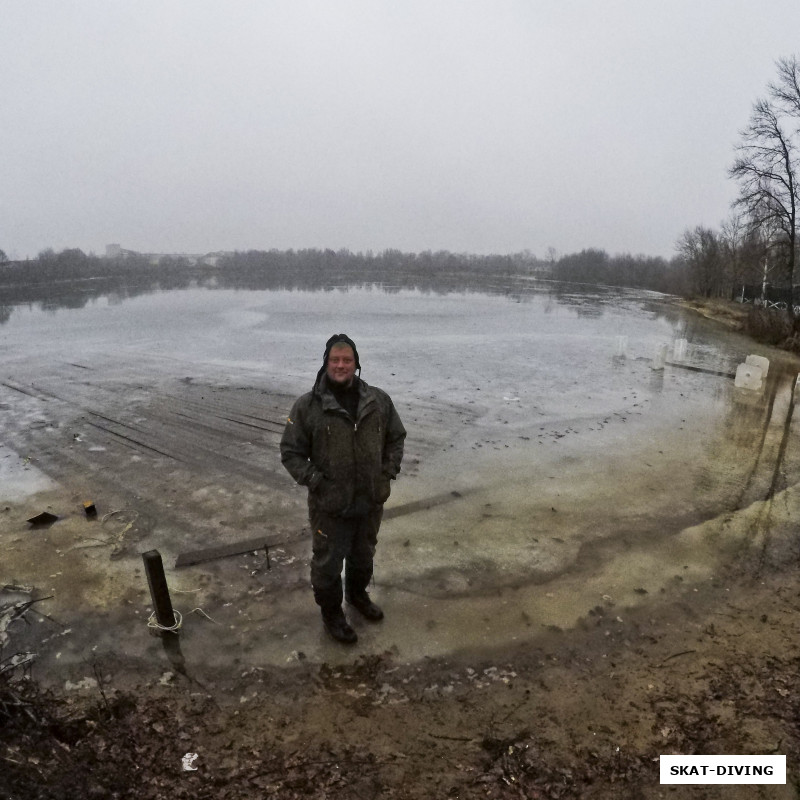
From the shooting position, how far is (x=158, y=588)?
4.13 meters

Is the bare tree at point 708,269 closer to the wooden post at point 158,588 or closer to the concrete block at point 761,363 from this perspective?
the concrete block at point 761,363

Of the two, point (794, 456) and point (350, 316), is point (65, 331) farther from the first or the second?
point (794, 456)

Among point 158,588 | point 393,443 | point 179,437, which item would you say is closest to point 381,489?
point 393,443

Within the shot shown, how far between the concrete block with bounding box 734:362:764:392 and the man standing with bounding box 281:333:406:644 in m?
11.6

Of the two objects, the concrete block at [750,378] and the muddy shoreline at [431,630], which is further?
the concrete block at [750,378]

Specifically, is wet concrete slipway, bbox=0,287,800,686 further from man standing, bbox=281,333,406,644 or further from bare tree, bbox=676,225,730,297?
bare tree, bbox=676,225,730,297

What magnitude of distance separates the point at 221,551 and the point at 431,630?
7.65ft

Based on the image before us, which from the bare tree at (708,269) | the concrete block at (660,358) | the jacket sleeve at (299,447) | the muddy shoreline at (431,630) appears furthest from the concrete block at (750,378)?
the bare tree at (708,269)

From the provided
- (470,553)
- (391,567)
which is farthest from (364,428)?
(470,553)

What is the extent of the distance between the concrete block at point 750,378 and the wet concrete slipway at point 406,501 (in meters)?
0.41

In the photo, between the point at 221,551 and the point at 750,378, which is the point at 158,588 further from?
the point at 750,378

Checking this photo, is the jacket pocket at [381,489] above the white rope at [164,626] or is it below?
above

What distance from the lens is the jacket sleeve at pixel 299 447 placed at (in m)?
3.83

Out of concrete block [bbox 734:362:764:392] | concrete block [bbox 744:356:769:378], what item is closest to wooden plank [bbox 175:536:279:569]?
concrete block [bbox 734:362:764:392]
